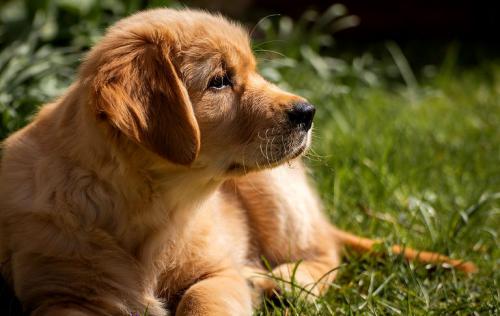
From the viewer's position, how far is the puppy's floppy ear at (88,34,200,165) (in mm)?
2225

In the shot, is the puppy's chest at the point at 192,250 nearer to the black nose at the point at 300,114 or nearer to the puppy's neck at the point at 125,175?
the puppy's neck at the point at 125,175

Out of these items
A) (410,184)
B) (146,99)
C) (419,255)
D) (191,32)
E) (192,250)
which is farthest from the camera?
(410,184)

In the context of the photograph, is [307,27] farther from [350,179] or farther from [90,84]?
[90,84]

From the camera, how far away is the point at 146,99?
232cm

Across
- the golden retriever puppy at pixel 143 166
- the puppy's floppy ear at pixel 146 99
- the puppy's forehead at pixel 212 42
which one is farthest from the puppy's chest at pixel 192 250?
the puppy's forehead at pixel 212 42

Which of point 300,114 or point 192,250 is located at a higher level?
point 300,114

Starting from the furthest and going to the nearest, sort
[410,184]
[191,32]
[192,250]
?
1. [410,184]
2. [192,250]
3. [191,32]

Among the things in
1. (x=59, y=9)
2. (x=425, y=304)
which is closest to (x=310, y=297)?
(x=425, y=304)

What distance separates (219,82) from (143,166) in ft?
1.42

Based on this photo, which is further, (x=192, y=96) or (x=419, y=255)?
(x=419, y=255)

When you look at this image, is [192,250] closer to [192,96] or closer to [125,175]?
[125,175]

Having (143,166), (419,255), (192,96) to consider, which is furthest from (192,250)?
(419,255)

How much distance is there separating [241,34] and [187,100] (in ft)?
1.62

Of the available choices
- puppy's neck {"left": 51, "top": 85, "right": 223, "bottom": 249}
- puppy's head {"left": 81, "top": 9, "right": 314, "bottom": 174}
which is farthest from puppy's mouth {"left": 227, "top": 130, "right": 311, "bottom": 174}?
puppy's neck {"left": 51, "top": 85, "right": 223, "bottom": 249}
